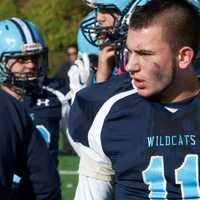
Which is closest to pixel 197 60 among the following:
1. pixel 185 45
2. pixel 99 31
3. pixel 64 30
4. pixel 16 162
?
pixel 185 45

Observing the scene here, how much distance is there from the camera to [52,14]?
20859 millimetres

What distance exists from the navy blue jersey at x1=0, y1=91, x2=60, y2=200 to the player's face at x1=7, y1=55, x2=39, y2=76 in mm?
2164

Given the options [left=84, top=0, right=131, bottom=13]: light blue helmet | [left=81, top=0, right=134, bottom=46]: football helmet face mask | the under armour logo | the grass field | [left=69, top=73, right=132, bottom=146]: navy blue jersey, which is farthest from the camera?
the grass field

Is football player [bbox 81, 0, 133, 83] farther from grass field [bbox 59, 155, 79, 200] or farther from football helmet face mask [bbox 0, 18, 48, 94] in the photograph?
grass field [bbox 59, 155, 79, 200]

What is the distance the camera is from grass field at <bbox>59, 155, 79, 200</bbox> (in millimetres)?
8639

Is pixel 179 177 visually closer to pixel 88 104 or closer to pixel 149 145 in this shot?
pixel 149 145

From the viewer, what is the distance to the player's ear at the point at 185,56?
305cm

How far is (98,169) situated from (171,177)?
0.28 m

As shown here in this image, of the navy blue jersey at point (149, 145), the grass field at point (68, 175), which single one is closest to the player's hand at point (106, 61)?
the navy blue jersey at point (149, 145)

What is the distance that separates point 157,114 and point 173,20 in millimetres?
325

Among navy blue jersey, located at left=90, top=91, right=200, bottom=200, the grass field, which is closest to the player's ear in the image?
navy blue jersey, located at left=90, top=91, right=200, bottom=200

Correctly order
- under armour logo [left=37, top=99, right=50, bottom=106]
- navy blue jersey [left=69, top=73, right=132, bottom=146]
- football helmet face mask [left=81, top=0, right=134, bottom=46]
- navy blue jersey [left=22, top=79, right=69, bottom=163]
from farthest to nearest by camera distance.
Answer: under armour logo [left=37, top=99, right=50, bottom=106] → navy blue jersey [left=22, top=79, right=69, bottom=163] → football helmet face mask [left=81, top=0, right=134, bottom=46] → navy blue jersey [left=69, top=73, right=132, bottom=146]

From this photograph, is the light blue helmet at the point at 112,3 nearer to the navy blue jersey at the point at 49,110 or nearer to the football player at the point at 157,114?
the football player at the point at 157,114

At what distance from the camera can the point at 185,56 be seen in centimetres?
307
